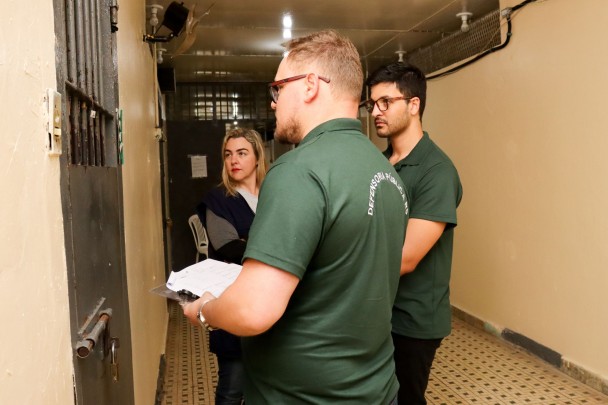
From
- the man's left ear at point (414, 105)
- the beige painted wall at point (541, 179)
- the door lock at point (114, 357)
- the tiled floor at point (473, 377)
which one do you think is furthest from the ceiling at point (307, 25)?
the door lock at point (114, 357)

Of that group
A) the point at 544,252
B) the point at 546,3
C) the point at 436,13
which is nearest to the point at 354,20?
the point at 436,13

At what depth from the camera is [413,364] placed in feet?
5.67

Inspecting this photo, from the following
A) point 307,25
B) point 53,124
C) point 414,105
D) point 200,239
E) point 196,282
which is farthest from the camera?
point 307,25

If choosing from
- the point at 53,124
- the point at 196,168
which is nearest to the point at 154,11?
the point at 196,168

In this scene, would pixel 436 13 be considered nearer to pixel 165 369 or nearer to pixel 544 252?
pixel 544 252

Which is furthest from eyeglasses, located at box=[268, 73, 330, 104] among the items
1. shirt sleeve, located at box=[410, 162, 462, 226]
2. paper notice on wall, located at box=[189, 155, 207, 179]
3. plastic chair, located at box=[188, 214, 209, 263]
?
paper notice on wall, located at box=[189, 155, 207, 179]

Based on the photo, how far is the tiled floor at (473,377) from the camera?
279 centimetres

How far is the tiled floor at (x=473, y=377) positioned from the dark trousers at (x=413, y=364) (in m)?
1.13

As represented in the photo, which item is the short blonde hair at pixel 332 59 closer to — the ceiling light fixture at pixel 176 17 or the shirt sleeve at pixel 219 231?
the shirt sleeve at pixel 219 231

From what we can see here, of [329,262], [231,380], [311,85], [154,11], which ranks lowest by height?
[231,380]

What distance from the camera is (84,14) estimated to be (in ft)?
4.03

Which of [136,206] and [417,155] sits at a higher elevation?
[417,155]

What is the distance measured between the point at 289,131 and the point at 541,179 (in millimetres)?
2495

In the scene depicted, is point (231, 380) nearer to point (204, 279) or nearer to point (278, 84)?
point (204, 279)
